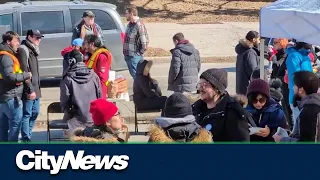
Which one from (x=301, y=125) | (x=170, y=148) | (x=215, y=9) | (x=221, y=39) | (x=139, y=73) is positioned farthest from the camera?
(x=215, y=9)

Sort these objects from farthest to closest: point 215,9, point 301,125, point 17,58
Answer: point 215,9 < point 17,58 < point 301,125

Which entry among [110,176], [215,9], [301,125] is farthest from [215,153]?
[215,9]

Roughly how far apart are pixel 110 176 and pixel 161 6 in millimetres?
21663

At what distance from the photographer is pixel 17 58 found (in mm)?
8961

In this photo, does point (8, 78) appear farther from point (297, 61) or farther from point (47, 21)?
point (47, 21)

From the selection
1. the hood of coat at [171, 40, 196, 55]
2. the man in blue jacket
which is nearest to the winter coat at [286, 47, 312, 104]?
the man in blue jacket

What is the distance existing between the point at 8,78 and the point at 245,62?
11.3 feet

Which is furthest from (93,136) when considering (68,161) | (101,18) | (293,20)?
(101,18)

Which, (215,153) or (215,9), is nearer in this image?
(215,153)

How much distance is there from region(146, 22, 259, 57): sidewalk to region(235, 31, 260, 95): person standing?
8.23 m

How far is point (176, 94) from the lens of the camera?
561 centimetres

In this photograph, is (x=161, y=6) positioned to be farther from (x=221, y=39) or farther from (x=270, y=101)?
(x=270, y=101)

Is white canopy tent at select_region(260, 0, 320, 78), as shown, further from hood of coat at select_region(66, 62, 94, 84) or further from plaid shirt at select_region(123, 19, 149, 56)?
plaid shirt at select_region(123, 19, 149, 56)

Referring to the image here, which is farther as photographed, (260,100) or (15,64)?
(15,64)
